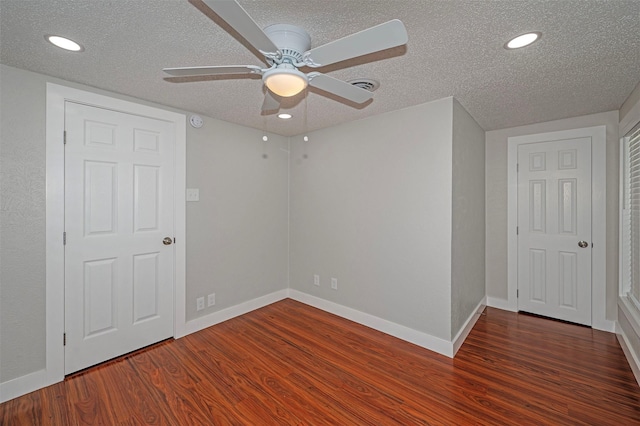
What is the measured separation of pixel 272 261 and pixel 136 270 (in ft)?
5.34

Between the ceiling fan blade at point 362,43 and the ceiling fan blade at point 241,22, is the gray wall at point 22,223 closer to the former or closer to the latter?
the ceiling fan blade at point 241,22

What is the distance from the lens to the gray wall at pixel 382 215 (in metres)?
2.60

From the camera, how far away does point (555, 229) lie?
129 inches

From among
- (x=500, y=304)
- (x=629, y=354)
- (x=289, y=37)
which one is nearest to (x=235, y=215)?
(x=289, y=37)

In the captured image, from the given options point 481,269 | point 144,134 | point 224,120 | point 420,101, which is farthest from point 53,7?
point 481,269

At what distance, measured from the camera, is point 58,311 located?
2.18 metres

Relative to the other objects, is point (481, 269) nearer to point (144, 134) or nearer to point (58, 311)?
point (144, 134)

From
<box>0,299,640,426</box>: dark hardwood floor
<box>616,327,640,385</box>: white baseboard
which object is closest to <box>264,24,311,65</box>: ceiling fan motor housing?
<box>0,299,640,426</box>: dark hardwood floor

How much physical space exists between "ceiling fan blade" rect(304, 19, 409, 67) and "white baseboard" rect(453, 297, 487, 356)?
251 centimetres

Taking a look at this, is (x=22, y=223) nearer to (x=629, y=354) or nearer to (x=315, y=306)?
(x=315, y=306)

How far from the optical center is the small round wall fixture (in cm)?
293

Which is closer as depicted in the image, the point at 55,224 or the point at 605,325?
Answer: the point at 55,224

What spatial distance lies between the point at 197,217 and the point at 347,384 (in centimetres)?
218

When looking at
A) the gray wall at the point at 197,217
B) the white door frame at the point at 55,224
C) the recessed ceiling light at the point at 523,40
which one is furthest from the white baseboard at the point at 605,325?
the white door frame at the point at 55,224
